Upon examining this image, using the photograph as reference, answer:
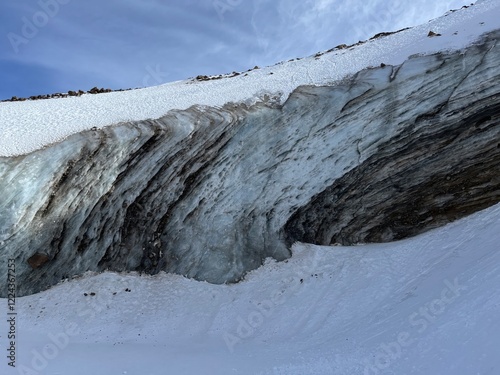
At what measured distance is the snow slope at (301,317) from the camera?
8062 millimetres

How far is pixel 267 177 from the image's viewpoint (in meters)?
15.1

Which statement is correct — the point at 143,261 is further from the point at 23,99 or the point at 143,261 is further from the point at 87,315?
the point at 23,99

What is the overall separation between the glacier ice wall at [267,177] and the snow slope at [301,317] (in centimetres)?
92

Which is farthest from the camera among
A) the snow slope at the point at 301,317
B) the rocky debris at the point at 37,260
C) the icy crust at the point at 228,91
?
the icy crust at the point at 228,91

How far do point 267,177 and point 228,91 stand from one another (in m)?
4.93

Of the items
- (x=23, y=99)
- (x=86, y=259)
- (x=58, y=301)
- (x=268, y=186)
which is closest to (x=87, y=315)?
(x=58, y=301)

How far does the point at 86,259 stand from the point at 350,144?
10.0 m

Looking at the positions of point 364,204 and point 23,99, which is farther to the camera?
point 23,99

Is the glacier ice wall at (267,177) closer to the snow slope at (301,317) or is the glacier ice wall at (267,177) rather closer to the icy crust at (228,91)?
the snow slope at (301,317)

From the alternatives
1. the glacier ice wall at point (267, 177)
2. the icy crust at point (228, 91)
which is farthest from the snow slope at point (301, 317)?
the icy crust at point (228, 91)

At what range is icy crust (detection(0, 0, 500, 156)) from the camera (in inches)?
601

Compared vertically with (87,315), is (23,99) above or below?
above

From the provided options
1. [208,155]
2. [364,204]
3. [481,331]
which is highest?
[208,155]

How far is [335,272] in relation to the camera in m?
13.2
